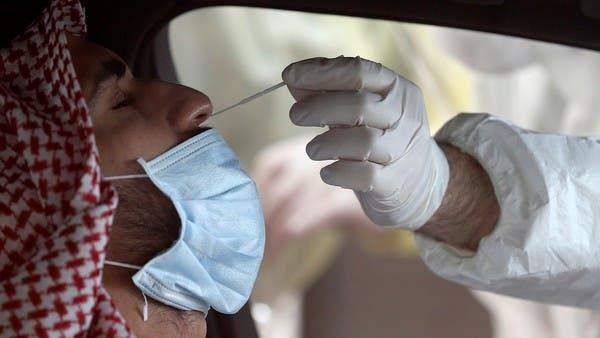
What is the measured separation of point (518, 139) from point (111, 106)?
0.61 m

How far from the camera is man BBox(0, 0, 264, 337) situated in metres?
0.84

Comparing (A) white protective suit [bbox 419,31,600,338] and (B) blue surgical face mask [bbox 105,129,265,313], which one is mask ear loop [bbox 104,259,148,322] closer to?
(B) blue surgical face mask [bbox 105,129,265,313]

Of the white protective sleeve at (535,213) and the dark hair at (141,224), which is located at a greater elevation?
the dark hair at (141,224)

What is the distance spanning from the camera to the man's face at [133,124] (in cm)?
96

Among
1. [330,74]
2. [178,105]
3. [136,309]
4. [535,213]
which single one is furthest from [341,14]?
[136,309]

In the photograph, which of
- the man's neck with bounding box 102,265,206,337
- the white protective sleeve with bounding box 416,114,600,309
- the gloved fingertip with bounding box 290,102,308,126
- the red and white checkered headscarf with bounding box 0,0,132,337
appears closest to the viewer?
the red and white checkered headscarf with bounding box 0,0,132,337

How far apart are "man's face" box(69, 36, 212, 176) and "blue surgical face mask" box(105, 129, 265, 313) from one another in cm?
2

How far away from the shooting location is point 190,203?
978 mm

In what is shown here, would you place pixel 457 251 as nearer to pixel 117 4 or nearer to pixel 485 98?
pixel 117 4

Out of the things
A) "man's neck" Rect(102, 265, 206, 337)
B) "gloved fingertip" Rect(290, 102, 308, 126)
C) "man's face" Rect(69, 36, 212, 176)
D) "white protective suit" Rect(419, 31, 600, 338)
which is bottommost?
"white protective suit" Rect(419, 31, 600, 338)

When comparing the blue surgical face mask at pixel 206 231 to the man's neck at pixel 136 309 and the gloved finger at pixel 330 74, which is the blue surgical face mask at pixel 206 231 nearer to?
the man's neck at pixel 136 309

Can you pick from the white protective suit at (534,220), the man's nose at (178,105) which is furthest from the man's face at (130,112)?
the white protective suit at (534,220)

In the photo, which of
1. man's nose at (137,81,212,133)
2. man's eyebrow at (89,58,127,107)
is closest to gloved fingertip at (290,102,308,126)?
man's nose at (137,81,212,133)

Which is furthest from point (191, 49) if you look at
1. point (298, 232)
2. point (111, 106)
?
point (111, 106)
